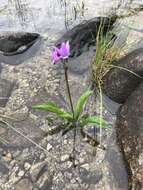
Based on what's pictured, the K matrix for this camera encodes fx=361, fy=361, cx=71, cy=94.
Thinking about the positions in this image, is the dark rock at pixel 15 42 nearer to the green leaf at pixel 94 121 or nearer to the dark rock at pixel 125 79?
the dark rock at pixel 125 79

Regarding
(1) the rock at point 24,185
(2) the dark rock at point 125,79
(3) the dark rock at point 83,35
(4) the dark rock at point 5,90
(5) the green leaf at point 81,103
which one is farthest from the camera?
(3) the dark rock at point 83,35

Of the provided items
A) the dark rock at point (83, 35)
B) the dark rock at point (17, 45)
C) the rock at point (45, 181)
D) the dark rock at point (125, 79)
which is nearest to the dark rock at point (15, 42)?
the dark rock at point (17, 45)

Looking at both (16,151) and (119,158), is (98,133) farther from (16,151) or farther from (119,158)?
(16,151)

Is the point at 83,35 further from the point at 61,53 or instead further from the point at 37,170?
the point at 37,170

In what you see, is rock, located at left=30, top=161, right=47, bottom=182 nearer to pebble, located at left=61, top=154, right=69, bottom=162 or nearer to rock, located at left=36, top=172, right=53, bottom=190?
rock, located at left=36, top=172, right=53, bottom=190

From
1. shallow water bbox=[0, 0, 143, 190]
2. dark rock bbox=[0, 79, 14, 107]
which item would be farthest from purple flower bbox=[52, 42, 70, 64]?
dark rock bbox=[0, 79, 14, 107]

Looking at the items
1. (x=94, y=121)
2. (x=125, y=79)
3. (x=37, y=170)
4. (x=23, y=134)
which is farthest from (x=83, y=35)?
(x=37, y=170)
